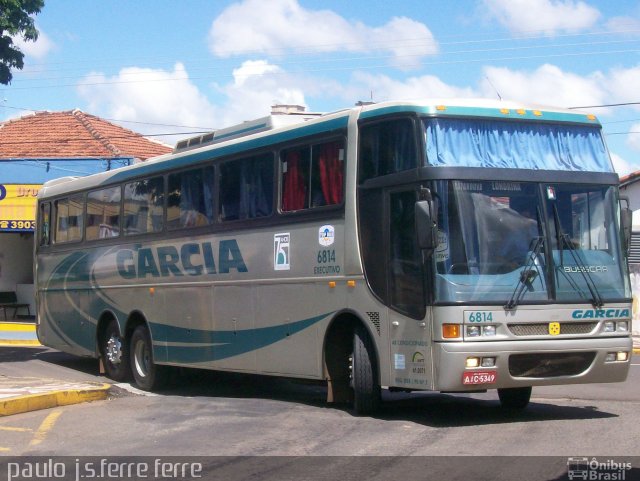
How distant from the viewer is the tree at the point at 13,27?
16359 mm

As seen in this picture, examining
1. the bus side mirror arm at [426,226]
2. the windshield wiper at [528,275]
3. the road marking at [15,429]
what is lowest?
the road marking at [15,429]

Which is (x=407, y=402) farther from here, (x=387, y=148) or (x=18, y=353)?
(x=18, y=353)

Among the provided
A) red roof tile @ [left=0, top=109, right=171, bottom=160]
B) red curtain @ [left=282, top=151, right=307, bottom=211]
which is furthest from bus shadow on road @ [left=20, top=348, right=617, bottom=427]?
red roof tile @ [left=0, top=109, right=171, bottom=160]

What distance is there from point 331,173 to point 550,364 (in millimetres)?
3407

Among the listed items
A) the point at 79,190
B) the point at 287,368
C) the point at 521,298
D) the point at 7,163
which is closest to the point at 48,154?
the point at 7,163

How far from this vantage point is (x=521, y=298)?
10125 mm

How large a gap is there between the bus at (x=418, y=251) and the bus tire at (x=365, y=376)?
0.02 meters

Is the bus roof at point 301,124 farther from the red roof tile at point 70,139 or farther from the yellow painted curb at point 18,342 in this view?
the red roof tile at point 70,139

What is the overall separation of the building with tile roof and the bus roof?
40.7ft

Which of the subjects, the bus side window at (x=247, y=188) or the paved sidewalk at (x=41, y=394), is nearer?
the paved sidewalk at (x=41, y=394)

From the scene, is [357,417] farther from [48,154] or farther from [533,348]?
[48,154]

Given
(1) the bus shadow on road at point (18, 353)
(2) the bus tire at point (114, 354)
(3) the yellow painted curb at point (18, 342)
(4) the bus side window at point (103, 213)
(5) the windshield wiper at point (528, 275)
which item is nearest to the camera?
(5) the windshield wiper at point (528, 275)

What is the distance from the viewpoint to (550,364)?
33.9 feet

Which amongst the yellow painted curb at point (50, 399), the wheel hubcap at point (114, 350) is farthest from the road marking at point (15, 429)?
the wheel hubcap at point (114, 350)
